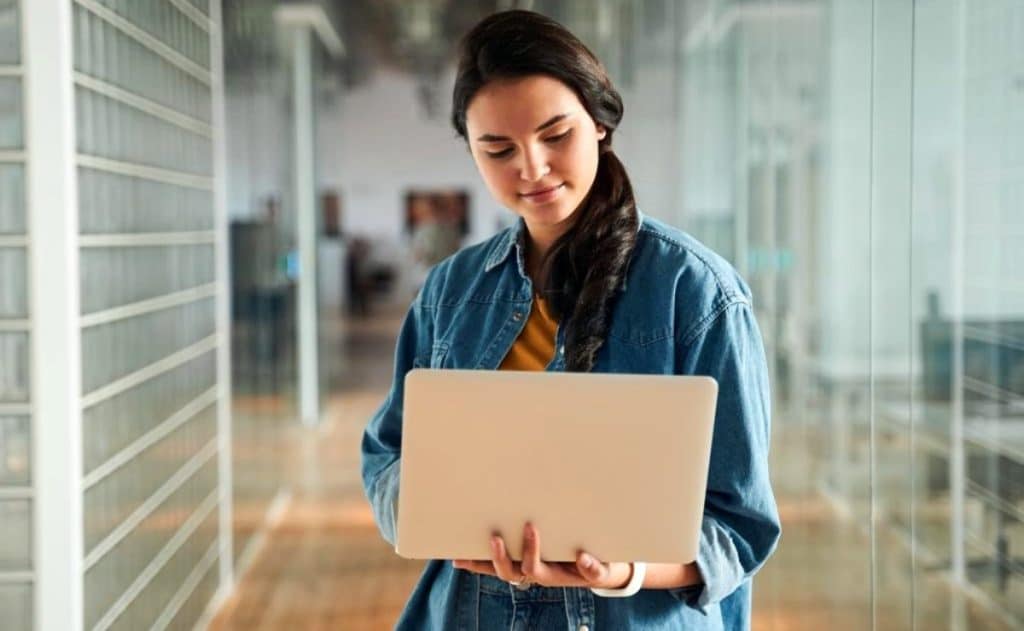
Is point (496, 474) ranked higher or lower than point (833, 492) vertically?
higher

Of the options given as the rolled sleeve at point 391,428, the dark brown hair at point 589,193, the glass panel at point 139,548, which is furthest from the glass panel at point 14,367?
the dark brown hair at point 589,193

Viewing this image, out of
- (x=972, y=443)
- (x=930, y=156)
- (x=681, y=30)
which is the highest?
(x=681, y=30)

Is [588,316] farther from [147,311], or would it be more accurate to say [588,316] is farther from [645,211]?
[645,211]

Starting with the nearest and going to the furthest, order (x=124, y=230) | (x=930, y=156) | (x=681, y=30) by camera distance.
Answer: (x=930, y=156)
(x=124, y=230)
(x=681, y=30)

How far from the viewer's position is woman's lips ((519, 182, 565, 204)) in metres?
1.30

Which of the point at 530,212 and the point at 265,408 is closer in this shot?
the point at 530,212

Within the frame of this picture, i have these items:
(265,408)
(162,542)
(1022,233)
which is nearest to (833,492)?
(1022,233)

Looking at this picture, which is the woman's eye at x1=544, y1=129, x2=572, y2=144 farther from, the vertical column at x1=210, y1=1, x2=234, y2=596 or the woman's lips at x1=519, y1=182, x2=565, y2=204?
the vertical column at x1=210, y1=1, x2=234, y2=596

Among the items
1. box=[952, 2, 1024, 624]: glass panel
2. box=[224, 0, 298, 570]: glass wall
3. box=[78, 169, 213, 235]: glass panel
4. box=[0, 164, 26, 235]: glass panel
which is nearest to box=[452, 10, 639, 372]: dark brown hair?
box=[952, 2, 1024, 624]: glass panel

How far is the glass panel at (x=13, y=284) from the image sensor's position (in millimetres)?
2338

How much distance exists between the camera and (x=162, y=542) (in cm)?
328

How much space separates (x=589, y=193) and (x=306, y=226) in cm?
706

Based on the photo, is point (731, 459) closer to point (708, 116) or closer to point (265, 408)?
point (708, 116)

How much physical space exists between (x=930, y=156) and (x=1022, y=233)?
1.24ft
